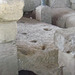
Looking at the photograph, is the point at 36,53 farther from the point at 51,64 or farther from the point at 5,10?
the point at 5,10

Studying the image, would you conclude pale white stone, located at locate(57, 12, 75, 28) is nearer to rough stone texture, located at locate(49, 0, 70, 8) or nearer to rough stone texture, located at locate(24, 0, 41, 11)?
rough stone texture, located at locate(49, 0, 70, 8)

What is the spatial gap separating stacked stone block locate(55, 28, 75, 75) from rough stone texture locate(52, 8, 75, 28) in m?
3.30

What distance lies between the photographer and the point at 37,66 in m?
2.88

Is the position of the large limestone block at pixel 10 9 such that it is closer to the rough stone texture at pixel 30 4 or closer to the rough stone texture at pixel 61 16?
the rough stone texture at pixel 61 16

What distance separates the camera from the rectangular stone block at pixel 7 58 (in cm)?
236

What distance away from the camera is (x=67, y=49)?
2230 mm

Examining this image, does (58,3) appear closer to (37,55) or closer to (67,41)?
(37,55)

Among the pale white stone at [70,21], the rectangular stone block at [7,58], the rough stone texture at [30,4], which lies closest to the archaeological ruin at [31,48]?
the rectangular stone block at [7,58]

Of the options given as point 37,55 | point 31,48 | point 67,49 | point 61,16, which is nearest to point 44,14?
point 61,16

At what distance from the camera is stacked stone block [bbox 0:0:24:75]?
7.17 feet

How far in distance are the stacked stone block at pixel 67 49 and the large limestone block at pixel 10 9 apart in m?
0.57

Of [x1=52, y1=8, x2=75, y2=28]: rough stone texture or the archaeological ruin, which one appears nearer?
the archaeological ruin

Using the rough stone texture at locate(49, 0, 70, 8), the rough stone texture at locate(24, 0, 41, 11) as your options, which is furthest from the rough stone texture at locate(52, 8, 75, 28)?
the rough stone texture at locate(24, 0, 41, 11)

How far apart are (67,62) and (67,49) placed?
18 centimetres
